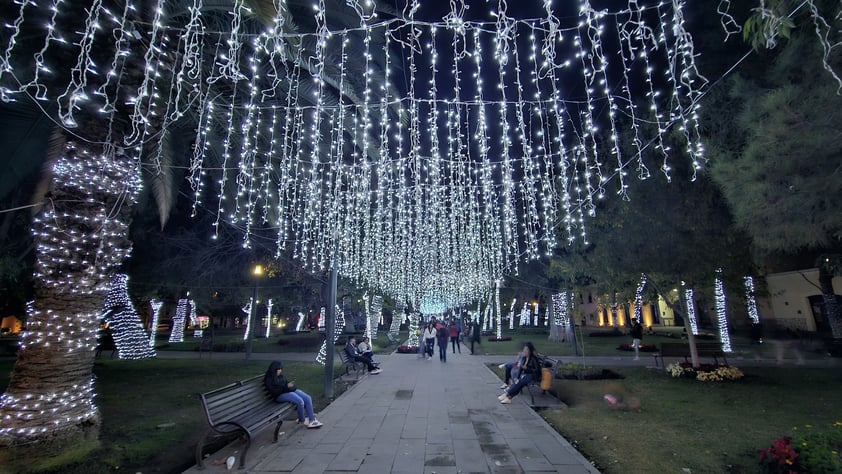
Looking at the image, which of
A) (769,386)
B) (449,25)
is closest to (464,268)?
(769,386)

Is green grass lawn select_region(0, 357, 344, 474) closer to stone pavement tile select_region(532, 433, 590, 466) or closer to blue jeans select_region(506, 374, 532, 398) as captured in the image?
blue jeans select_region(506, 374, 532, 398)

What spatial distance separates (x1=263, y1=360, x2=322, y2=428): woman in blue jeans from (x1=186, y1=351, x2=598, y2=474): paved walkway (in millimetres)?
172

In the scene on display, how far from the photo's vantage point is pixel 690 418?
22.0 feet

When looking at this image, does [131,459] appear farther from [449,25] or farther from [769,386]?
[769,386]

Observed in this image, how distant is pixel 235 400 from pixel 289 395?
0.98 meters

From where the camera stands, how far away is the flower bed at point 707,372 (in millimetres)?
10039

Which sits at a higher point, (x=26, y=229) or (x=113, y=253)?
(x=26, y=229)

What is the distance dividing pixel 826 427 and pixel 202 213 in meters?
18.3

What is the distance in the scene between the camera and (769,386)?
30.3ft

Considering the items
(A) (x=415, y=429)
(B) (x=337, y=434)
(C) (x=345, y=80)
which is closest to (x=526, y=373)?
(A) (x=415, y=429)

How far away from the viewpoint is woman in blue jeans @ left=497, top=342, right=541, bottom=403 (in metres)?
7.82

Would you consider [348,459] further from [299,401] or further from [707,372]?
[707,372]

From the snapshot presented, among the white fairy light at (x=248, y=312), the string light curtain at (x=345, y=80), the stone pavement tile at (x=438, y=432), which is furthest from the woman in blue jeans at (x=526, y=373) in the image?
the white fairy light at (x=248, y=312)

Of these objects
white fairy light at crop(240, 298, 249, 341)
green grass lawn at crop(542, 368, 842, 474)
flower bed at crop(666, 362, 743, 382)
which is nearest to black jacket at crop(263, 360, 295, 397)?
green grass lawn at crop(542, 368, 842, 474)
